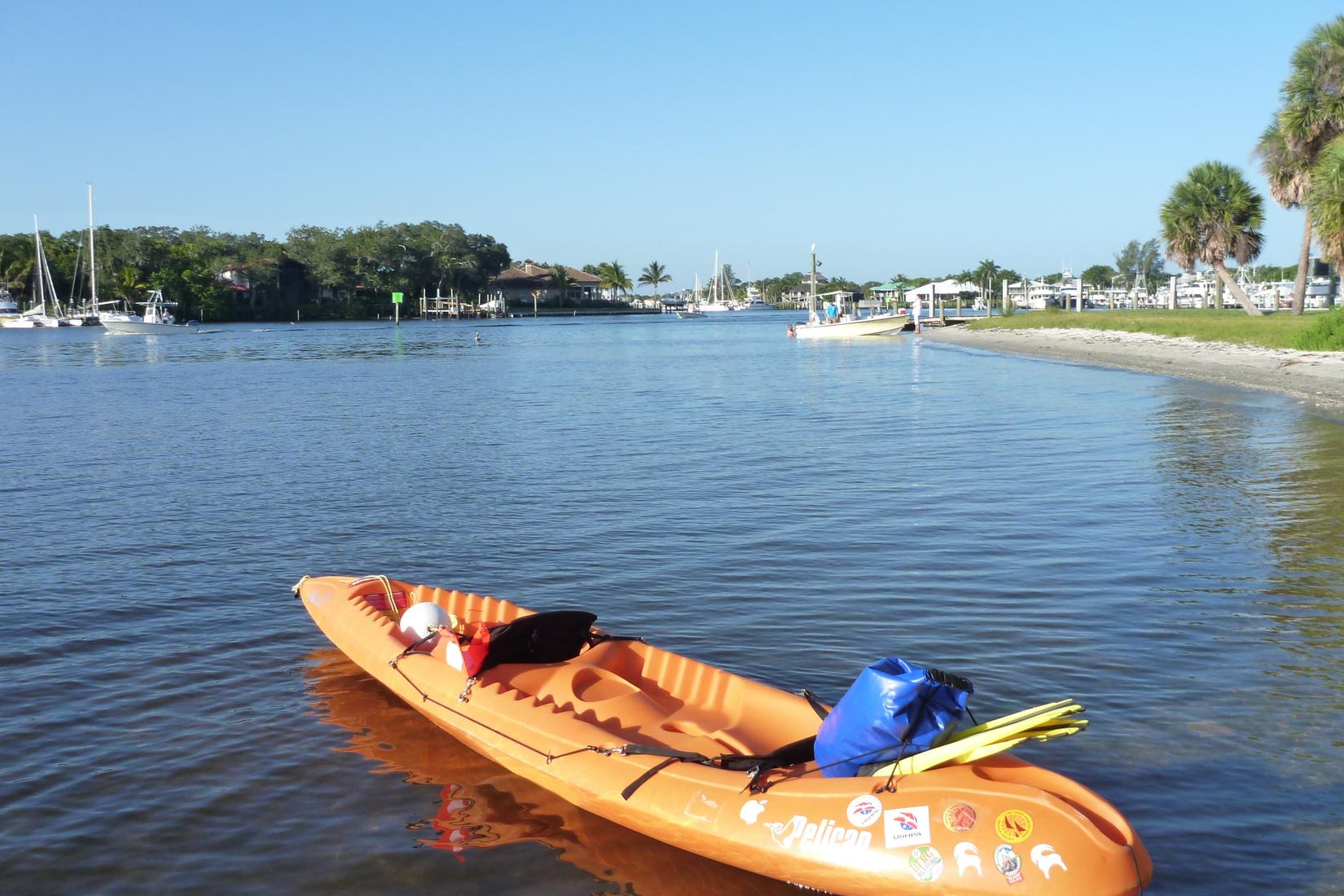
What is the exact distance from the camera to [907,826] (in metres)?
4.78

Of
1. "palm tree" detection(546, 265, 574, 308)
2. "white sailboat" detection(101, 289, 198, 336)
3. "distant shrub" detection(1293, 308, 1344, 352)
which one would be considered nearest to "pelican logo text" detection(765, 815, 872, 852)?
"distant shrub" detection(1293, 308, 1344, 352)

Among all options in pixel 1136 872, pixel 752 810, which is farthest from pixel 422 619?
pixel 1136 872

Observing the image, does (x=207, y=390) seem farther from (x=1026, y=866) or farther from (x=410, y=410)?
(x=1026, y=866)

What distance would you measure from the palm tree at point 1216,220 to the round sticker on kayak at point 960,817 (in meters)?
47.5

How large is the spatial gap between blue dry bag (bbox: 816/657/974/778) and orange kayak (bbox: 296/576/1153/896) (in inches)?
5.5

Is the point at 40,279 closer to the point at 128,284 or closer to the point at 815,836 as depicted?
the point at 128,284

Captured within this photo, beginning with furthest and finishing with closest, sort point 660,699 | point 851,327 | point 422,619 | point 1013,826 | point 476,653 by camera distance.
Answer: point 851,327 < point 422,619 < point 476,653 < point 660,699 < point 1013,826

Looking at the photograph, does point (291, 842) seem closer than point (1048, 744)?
Yes

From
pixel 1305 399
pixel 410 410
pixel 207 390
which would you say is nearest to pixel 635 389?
pixel 410 410

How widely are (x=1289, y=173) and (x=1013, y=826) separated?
142ft

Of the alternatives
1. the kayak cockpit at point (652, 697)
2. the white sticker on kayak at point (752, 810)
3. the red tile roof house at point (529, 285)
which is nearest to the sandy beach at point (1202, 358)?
the kayak cockpit at point (652, 697)

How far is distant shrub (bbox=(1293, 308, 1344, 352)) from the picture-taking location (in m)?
28.3

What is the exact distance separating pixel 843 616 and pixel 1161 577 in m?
3.38

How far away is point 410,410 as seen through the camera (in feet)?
91.6
